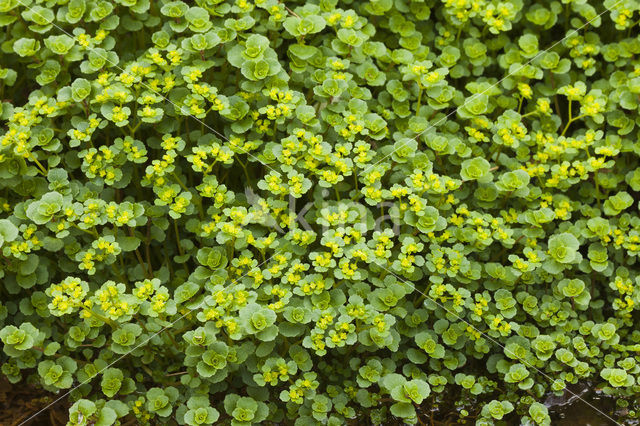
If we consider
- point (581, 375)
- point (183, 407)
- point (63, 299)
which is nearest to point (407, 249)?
point (581, 375)

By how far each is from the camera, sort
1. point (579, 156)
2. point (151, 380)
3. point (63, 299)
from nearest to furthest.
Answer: point (63, 299) → point (151, 380) → point (579, 156)

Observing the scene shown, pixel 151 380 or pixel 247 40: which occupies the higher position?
pixel 247 40

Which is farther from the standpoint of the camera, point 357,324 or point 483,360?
point 483,360

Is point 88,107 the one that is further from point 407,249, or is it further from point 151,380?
point 407,249

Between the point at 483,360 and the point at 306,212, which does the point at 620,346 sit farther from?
the point at 306,212

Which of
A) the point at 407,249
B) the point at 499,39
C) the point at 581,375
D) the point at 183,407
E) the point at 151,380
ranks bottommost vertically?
the point at 151,380

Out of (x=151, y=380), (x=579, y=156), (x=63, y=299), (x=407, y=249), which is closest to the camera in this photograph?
(x=63, y=299)
